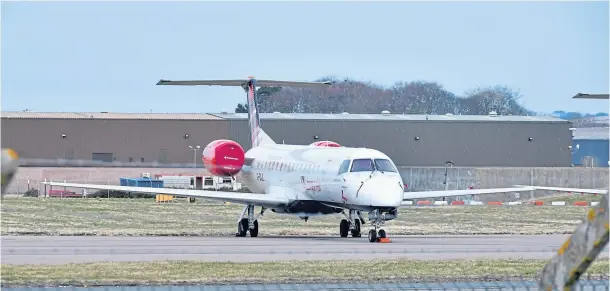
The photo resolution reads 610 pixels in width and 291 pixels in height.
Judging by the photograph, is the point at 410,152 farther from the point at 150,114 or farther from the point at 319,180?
the point at 319,180

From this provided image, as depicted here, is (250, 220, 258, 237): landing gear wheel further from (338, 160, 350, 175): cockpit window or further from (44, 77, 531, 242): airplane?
(338, 160, 350, 175): cockpit window

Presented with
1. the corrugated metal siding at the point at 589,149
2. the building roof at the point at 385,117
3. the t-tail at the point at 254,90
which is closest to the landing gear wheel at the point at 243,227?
the t-tail at the point at 254,90

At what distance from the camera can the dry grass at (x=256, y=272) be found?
1739 centimetres

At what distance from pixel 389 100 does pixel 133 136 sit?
2364 centimetres

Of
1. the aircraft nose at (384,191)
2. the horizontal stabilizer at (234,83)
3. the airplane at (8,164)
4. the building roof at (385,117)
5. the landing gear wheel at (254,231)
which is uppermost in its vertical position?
the building roof at (385,117)

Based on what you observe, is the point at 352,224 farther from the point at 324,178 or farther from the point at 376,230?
the point at 376,230

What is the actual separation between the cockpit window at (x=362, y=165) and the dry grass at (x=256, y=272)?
8.94 meters

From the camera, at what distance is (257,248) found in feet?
85.3

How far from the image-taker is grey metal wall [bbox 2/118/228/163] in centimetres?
6831

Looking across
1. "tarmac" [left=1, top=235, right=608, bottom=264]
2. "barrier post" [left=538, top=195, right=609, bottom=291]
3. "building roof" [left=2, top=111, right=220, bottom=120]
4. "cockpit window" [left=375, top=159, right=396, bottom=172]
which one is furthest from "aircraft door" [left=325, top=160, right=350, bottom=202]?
"building roof" [left=2, top=111, right=220, bottom=120]

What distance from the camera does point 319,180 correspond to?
32.8 meters

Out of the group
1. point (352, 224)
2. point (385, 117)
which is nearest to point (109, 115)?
point (385, 117)

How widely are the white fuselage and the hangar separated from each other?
2844 cm

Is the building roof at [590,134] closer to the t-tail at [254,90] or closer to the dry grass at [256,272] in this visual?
the t-tail at [254,90]
